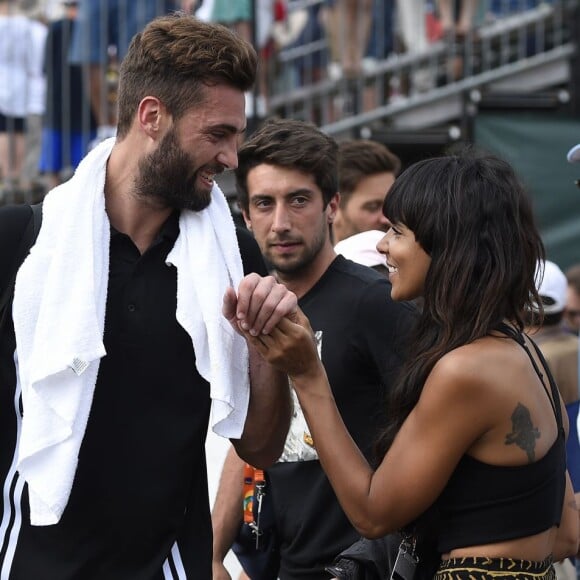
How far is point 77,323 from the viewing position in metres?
2.83

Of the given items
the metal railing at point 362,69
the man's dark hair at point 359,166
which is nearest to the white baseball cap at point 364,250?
the man's dark hair at point 359,166

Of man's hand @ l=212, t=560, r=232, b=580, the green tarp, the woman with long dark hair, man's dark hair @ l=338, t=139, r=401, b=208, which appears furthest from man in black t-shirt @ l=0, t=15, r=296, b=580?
the green tarp

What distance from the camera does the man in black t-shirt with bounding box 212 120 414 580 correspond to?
3773 millimetres

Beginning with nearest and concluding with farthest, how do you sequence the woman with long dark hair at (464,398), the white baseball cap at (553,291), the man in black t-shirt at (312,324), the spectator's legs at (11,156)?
the woman with long dark hair at (464,398)
the man in black t-shirt at (312,324)
the white baseball cap at (553,291)
the spectator's legs at (11,156)

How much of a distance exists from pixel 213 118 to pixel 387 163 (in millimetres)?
2410

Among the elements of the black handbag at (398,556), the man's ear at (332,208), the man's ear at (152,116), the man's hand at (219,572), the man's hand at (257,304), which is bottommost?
the man's hand at (219,572)

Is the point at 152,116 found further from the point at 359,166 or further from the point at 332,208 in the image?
the point at 359,166

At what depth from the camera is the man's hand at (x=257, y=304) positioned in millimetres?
2844

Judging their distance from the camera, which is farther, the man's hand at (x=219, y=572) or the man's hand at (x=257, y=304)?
the man's hand at (x=219, y=572)

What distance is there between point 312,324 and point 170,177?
983 mm

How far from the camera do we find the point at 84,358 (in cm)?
281

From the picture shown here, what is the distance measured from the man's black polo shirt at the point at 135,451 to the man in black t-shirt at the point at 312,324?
0.79 metres

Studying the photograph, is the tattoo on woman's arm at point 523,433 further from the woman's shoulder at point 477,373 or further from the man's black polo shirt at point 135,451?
the man's black polo shirt at point 135,451

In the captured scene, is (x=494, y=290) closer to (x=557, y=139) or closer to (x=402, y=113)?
(x=557, y=139)
